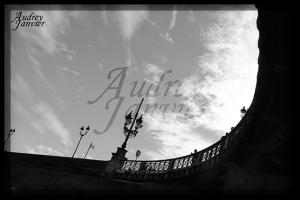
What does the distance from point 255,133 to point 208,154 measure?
10.4ft

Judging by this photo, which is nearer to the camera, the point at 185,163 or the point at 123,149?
the point at 185,163

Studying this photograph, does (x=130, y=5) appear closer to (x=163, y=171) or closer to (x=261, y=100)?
(x=261, y=100)

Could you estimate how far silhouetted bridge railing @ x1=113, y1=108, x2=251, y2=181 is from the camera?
783 cm

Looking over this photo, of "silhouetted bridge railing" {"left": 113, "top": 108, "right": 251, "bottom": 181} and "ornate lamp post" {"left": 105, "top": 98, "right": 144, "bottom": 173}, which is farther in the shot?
"ornate lamp post" {"left": 105, "top": 98, "right": 144, "bottom": 173}

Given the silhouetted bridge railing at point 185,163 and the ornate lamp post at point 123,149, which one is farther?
the ornate lamp post at point 123,149

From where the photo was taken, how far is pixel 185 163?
10.9 metres

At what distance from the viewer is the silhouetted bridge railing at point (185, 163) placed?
7.83 m

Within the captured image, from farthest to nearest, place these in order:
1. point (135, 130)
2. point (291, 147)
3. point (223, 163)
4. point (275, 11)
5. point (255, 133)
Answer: point (135, 130)
point (223, 163)
point (255, 133)
point (291, 147)
point (275, 11)

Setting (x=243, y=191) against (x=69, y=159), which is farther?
(x=69, y=159)

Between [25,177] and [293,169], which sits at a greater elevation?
[293,169]

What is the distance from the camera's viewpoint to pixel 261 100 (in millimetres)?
6273

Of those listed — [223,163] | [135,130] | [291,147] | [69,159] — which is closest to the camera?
[291,147]

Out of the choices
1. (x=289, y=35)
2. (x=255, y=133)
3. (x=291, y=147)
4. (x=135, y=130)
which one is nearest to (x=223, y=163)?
(x=255, y=133)
